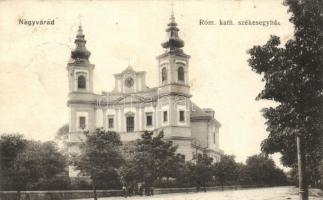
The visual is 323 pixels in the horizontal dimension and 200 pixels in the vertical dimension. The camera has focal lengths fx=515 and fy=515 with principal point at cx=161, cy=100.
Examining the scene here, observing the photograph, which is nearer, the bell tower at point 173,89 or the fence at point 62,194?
the fence at point 62,194

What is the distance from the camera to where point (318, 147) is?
20.4m

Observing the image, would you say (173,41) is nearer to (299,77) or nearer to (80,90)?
(80,90)

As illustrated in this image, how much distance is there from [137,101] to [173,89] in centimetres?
540

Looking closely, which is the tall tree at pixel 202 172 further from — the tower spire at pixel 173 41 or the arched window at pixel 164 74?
the tower spire at pixel 173 41

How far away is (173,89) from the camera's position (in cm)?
5547

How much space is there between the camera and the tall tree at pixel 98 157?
33.2 metres

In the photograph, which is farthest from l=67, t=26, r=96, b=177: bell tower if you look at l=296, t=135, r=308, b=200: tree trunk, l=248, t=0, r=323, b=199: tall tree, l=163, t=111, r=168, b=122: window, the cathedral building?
l=296, t=135, r=308, b=200: tree trunk

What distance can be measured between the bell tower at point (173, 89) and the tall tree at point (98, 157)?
64.3 ft

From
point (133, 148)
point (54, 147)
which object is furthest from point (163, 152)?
point (54, 147)

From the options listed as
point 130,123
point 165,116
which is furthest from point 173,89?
point 130,123

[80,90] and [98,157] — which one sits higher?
[80,90]

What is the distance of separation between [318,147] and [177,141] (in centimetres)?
3489

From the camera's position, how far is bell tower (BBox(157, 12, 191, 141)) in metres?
55.2

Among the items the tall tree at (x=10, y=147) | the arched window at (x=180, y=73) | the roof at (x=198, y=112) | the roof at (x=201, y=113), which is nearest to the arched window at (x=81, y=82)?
the arched window at (x=180, y=73)
